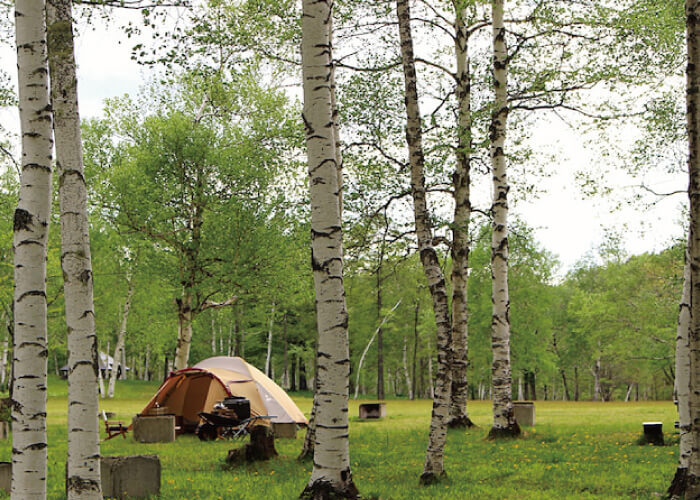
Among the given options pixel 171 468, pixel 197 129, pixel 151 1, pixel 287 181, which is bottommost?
pixel 171 468

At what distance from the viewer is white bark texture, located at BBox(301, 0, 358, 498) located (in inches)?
264

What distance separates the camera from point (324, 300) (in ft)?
22.4

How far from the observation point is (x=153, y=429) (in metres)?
15.6

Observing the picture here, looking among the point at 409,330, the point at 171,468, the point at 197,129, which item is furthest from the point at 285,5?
the point at 409,330

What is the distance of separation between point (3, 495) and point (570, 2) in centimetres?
1289

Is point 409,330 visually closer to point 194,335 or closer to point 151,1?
point 194,335

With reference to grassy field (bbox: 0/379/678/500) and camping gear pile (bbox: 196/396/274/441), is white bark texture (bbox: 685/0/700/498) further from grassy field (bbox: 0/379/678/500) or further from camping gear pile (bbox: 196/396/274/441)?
camping gear pile (bbox: 196/396/274/441)

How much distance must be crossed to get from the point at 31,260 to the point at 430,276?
15.4ft

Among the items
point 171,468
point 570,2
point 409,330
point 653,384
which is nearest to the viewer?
point 171,468

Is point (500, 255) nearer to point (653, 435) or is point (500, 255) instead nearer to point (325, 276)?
point (653, 435)

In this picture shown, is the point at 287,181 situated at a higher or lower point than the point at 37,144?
higher

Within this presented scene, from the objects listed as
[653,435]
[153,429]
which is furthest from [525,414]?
[153,429]

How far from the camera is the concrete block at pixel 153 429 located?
50.6 feet

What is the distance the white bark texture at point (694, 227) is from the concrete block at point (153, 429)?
12.1 meters
